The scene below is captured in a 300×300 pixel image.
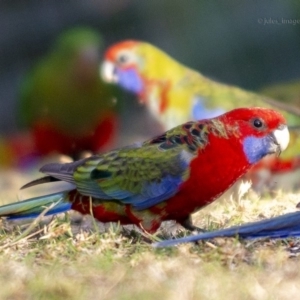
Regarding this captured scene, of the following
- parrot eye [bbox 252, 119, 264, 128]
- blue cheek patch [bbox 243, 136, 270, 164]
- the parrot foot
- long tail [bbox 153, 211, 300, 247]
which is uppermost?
parrot eye [bbox 252, 119, 264, 128]

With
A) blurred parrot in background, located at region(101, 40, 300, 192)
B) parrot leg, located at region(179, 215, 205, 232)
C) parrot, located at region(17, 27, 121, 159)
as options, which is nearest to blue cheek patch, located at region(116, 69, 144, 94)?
blurred parrot in background, located at region(101, 40, 300, 192)

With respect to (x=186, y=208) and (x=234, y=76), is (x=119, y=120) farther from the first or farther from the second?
(x=186, y=208)

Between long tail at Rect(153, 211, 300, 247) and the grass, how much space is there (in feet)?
0.10

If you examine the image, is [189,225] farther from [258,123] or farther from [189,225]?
[258,123]

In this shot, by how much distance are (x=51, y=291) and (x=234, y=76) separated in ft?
12.8

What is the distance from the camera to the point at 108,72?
222 inches

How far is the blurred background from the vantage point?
20.8 ft

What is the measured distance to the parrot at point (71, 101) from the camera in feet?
19.1

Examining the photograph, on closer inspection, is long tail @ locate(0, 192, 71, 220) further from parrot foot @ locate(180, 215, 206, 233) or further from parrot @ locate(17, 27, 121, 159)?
parrot @ locate(17, 27, 121, 159)

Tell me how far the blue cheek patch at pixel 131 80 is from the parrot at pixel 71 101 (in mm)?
162

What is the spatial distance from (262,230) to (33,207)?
1020mm

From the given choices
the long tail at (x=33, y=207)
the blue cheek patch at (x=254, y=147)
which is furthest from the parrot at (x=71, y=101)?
the blue cheek patch at (x=254, y=147)

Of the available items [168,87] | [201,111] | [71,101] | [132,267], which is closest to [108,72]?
[71,101]

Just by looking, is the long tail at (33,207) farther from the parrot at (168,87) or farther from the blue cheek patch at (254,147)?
the parrot at (168,87)
